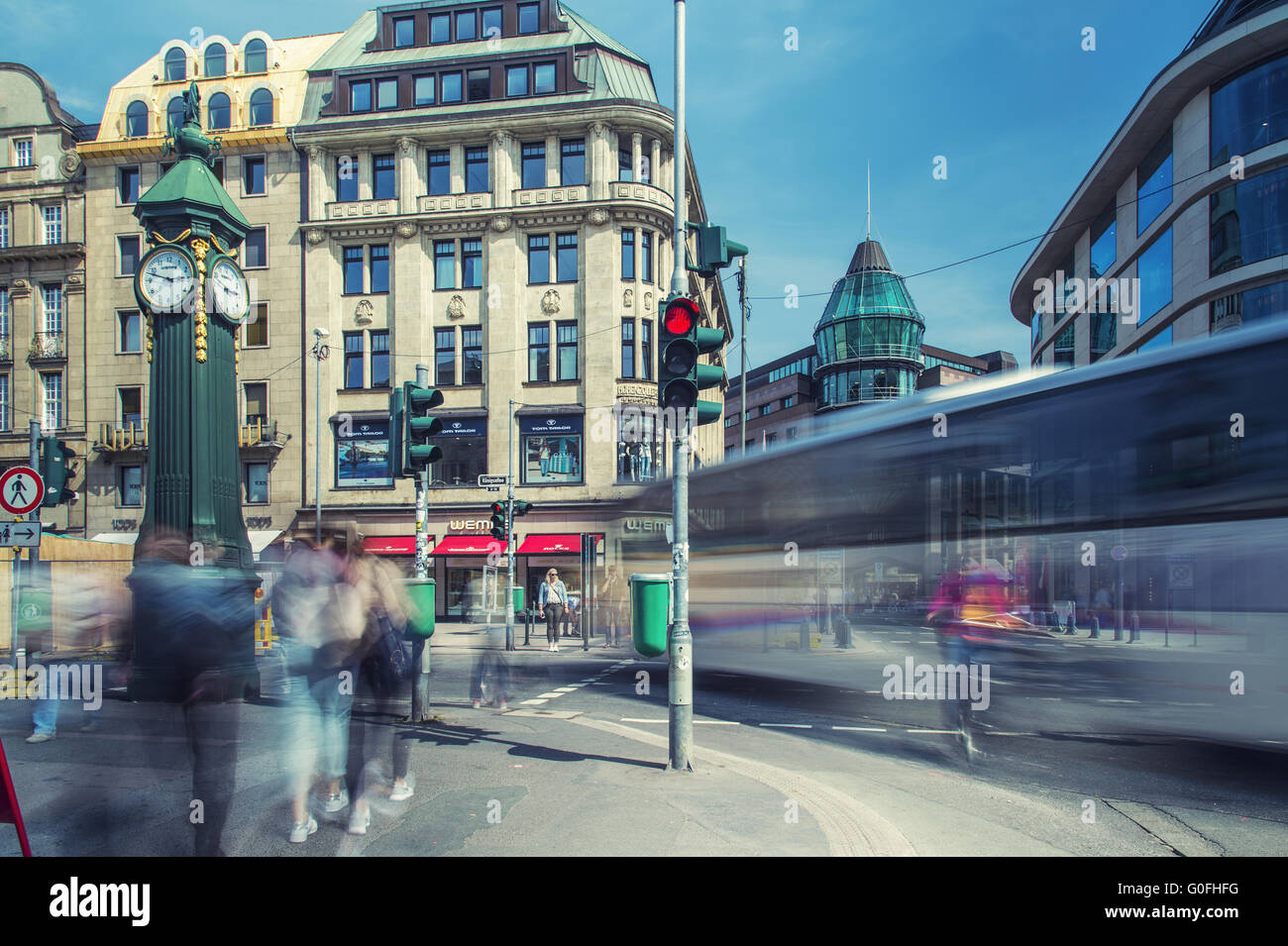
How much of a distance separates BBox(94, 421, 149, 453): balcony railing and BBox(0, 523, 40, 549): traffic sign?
1027 inches

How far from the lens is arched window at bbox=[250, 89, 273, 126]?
1331 inches

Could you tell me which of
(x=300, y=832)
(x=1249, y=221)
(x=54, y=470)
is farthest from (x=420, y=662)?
(x=1249, y=221)

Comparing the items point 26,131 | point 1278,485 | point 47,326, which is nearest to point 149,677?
point 1278,485

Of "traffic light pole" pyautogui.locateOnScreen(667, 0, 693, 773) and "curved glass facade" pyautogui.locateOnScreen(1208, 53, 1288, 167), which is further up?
"curved glass facade" pyautogui.locateOnScreen(1208, 53, 1288, 167)

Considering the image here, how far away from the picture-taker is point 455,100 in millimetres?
33156

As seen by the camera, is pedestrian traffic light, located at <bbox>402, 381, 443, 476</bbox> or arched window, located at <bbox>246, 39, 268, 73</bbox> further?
arched window, located at <bbox>246, 39, 268, 73</bbox>

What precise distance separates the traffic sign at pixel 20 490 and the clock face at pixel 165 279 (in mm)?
2744

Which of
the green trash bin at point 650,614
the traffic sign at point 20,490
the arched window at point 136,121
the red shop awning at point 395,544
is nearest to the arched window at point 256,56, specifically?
the arched window at point 136,121

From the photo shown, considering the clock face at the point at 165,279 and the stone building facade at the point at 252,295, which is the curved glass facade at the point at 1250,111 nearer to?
the clock face at the point at 165,279

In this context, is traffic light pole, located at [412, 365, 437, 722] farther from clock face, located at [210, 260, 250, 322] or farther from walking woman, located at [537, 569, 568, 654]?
walking woman, located at [537, 569, 568, 654]

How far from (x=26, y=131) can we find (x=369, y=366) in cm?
1759

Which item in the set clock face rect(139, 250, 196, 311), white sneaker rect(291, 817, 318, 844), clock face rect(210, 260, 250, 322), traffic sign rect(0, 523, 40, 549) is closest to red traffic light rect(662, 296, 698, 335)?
white sneaker rect(291, 817, 318, 844)

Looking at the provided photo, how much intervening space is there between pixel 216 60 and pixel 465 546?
22607 millimetres
